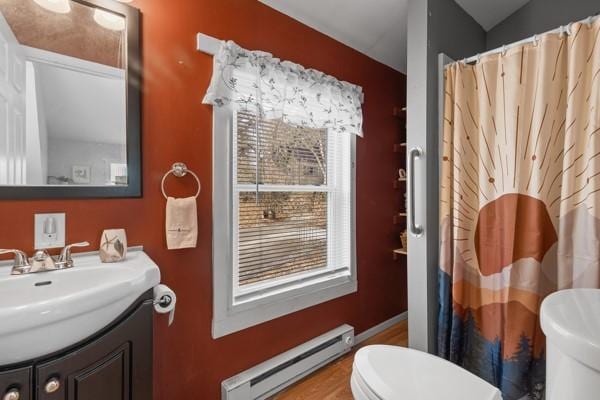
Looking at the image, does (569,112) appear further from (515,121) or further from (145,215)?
(145,215)

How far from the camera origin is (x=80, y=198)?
116 cm

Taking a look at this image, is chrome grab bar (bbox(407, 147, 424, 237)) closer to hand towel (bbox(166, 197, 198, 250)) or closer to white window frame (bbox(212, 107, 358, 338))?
white window frame (bbox(212, 107, 358, 338))

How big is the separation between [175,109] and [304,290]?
1.29 metres

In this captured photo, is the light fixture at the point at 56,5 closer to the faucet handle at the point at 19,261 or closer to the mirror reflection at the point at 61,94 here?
the mirror reflection at the point at 61,94

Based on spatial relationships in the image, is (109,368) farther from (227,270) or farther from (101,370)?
(227,270)

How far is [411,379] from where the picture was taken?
1.14 metres

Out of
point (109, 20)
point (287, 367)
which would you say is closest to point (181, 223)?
point (109, 20)

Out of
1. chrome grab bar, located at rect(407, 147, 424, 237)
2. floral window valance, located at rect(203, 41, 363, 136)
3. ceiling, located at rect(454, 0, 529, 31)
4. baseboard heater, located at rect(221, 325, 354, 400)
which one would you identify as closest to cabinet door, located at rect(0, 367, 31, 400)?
baseboard heater, located at rect(221, 325, 354, 400)

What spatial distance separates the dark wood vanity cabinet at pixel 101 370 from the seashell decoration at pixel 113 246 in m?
0.29

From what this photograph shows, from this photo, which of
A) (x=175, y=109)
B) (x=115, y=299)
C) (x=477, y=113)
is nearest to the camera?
(x=115, y=299)

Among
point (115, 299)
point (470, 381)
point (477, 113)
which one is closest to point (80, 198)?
point (115, 299)

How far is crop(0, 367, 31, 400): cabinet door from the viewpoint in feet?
2.31

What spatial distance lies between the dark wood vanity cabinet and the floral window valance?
1035 millimetres

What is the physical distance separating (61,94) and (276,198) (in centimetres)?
112
